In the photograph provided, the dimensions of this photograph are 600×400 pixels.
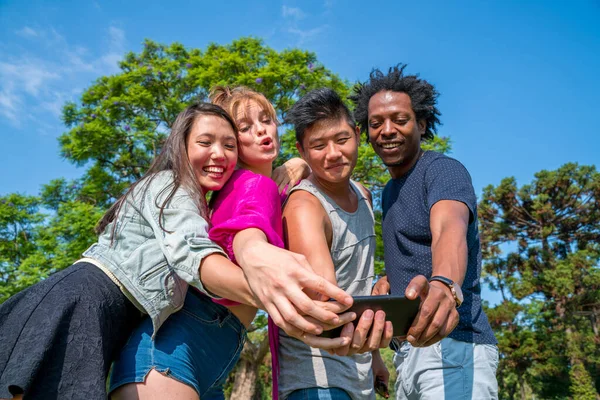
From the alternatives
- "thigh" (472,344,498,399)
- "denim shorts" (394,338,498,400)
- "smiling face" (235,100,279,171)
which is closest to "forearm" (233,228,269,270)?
"smiling face" (235,100,279,171)

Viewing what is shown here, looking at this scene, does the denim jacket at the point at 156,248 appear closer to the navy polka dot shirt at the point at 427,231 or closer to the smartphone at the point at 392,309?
the smartphone at the point at 392,309

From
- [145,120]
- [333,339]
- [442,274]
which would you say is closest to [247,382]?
[145,120]

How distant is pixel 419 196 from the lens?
2467 mm

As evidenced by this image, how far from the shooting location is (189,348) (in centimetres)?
175

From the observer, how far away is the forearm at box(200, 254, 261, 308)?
4.55 feet

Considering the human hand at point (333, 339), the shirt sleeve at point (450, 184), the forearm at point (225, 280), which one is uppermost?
the shirt sleeve at point (450, 184)

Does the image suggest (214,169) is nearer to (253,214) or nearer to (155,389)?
(253,214)

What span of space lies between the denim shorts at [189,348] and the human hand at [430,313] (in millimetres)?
740

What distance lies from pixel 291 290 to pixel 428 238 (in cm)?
136

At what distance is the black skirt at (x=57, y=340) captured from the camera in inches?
57.4

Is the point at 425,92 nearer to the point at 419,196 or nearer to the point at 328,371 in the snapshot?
the point at 419,196

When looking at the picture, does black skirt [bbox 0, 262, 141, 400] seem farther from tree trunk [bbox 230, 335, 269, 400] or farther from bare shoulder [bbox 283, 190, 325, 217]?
tree trunk [bbox 230, 335, 269, 400]

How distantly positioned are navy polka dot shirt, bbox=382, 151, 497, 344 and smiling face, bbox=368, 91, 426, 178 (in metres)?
0.08

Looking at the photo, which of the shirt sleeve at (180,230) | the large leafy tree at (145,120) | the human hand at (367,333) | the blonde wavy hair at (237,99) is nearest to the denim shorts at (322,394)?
the human hand at (367,333)
